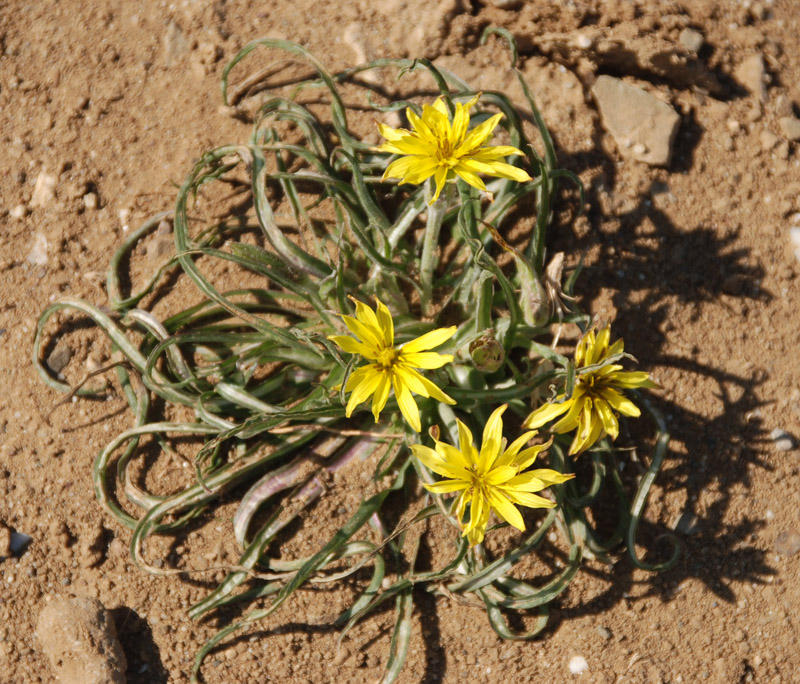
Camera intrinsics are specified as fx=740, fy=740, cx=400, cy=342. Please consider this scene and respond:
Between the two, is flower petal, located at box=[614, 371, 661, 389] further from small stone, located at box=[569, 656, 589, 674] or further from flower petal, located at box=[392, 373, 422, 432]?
small stone, located at box=[569, 656, 589, 674]

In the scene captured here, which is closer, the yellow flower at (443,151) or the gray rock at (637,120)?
the yellow flower at (443,151)

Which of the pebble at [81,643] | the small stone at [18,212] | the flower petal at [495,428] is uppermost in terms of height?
the small stone at [18,212]

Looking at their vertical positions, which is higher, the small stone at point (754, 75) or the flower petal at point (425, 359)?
the small stone at point (754, 75)

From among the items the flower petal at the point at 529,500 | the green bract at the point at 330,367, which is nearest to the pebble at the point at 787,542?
the green bract at the point at 330,367

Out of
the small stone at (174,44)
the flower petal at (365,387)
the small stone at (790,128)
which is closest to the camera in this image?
the flower petal at (365,387)

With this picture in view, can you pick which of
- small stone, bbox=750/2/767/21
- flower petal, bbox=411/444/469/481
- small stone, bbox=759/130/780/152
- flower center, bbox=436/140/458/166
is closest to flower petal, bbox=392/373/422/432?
flower petal, bbox=411/444/469/481

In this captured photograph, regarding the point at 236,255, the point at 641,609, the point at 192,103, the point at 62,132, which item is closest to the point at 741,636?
the point at 641,609

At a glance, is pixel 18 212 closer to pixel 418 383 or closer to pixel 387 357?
pixel 387 357

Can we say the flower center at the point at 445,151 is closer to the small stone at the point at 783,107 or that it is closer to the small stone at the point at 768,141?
the small stone at the point at 768,141
